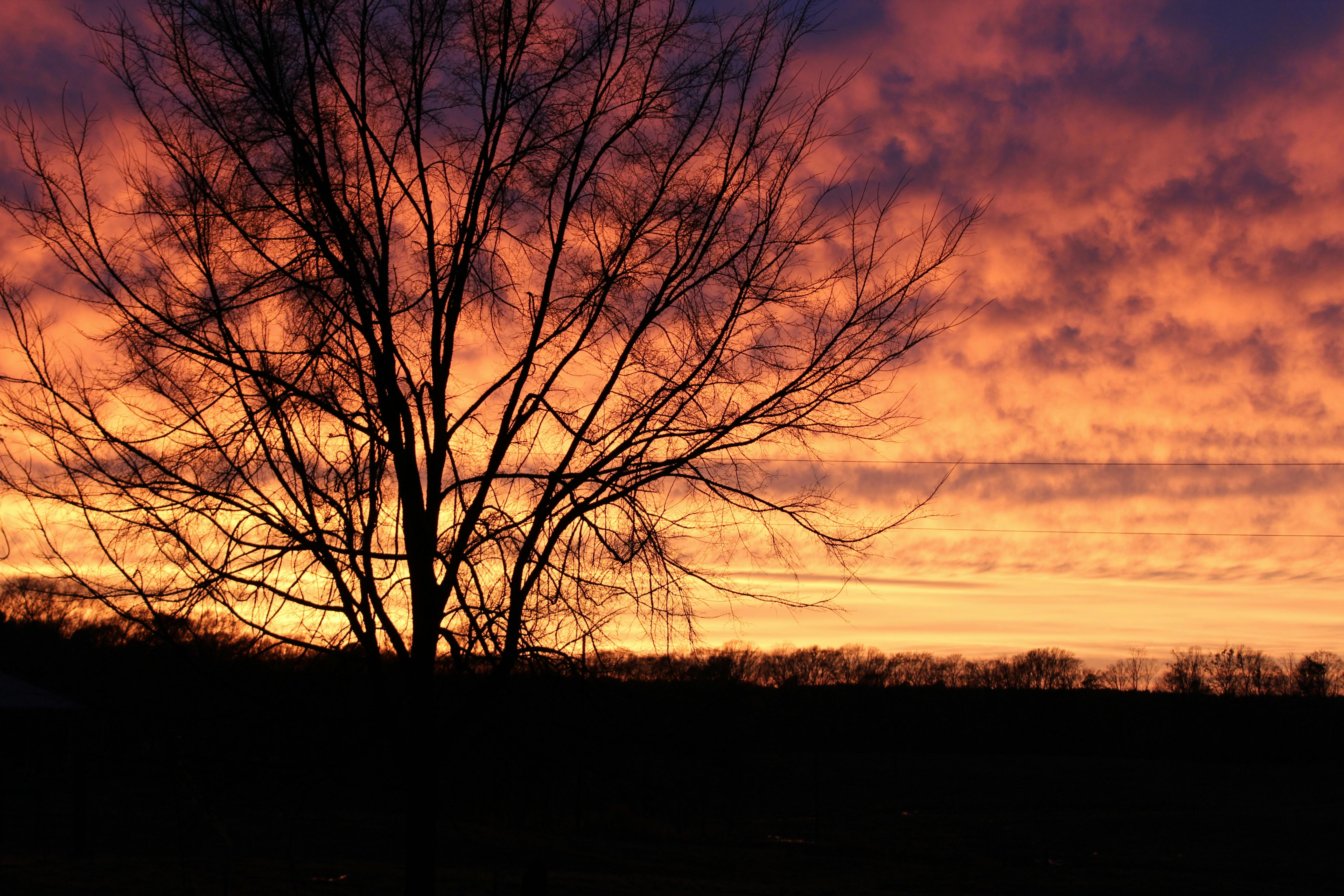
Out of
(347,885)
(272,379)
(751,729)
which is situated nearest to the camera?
(272,379)

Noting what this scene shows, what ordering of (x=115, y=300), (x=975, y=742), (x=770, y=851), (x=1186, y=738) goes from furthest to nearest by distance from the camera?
(x=975, y=742)
(x=1186, y=738)
(x=770, y=851)
(x=115, y=300)

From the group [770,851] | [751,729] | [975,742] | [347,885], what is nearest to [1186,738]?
[975,742]

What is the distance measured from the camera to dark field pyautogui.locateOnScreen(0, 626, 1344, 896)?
4500 millimetres

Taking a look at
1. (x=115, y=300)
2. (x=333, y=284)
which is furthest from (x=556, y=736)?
(x=115, y=300)

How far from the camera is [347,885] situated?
53.6 feet

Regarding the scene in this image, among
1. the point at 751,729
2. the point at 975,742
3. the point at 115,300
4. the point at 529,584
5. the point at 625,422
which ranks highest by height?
the point at 115,300

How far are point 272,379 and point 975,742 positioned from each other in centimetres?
8556

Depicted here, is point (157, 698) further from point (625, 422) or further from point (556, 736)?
point (625, 422)

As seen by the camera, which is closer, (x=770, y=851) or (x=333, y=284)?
(x=333, y=284)

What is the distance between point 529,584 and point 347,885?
14350 mm

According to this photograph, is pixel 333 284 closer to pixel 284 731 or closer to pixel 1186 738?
pixel 284 731

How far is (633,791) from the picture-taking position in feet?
14.8

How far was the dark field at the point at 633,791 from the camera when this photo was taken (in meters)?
4.50

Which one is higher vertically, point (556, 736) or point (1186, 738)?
point (556, 736)
